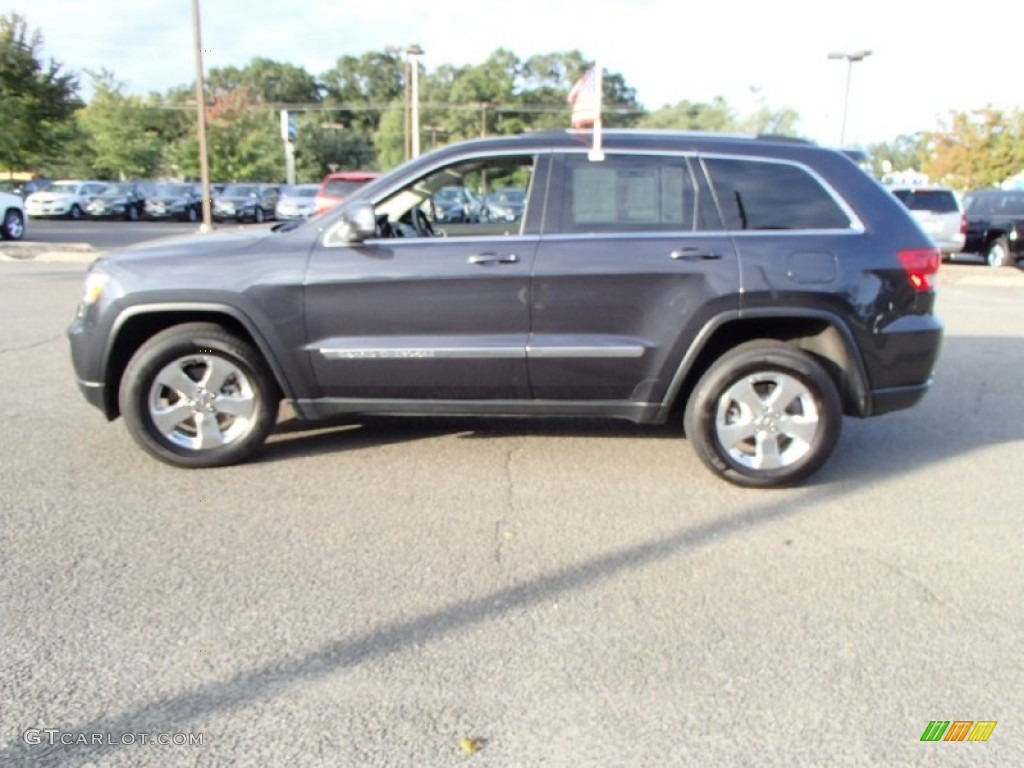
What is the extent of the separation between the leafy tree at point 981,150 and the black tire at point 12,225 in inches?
1335

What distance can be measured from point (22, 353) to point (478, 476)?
202 inches

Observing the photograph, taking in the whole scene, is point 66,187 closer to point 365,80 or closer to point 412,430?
point 412,430

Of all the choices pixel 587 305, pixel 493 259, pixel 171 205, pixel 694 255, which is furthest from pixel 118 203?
pixel 694 255

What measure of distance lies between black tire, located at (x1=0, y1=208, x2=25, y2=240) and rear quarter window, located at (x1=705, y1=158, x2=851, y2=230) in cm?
1848

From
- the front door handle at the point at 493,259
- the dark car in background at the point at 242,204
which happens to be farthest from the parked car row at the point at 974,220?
the dark car in background at the point at 242,204

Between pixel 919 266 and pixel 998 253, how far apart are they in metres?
14.7

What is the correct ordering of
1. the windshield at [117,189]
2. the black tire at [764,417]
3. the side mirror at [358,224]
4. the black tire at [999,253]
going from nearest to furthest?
the side mirror at [358,224] < the black tire at [764,417] < the black tire at [999,253] < the windshield at [117,189]

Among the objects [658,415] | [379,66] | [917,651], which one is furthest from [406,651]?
[379,66]

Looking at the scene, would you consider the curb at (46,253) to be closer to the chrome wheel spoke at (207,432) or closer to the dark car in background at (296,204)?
the dark car in background at (296,204)

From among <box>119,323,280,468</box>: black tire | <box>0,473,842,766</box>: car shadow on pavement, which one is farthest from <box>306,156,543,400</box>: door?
<box>0,473,842,766</box>: car shadow on pavement

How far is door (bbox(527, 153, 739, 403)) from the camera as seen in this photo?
4285 mm

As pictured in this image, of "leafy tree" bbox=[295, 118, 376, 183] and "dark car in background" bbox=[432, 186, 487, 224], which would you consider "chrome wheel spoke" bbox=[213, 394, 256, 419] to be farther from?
"leafy tree" bbox=[295, 118, 376, 183]

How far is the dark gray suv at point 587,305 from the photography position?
14.1 feet

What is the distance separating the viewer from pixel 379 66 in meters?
89.4
